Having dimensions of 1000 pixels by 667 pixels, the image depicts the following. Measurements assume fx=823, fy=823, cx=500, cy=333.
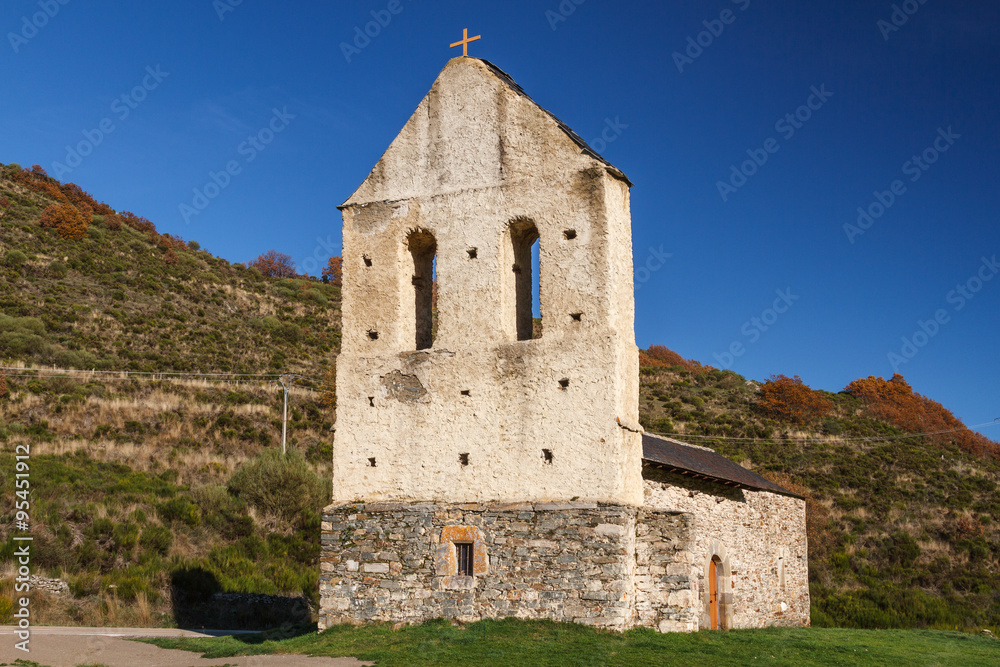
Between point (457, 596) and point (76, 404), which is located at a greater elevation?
point (76, 404)

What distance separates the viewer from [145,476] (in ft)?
80.3

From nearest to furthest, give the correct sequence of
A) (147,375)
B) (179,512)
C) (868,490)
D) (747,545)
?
(747,545) → (179,512) → (147,375) → (868,490)

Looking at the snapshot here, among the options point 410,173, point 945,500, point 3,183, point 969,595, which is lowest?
point 969,595

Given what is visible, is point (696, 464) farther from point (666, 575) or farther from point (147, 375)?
point (147, 375)

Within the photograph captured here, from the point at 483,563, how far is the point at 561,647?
1726 mm

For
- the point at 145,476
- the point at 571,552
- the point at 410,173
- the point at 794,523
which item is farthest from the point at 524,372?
the point at 145,476

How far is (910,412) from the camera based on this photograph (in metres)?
44.6

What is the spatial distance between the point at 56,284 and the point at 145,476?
646 inches

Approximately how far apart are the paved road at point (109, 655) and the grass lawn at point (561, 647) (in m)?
0.33

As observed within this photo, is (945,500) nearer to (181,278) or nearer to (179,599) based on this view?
(179,599)

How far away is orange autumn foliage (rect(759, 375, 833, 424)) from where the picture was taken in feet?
139

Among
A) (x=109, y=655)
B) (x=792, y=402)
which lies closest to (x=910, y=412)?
(x=792, y=402)

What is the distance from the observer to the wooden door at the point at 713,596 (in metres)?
13.6

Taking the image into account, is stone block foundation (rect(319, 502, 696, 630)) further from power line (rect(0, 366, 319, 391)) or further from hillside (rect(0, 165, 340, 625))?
power line (rect(0, 366, 319, 391))
